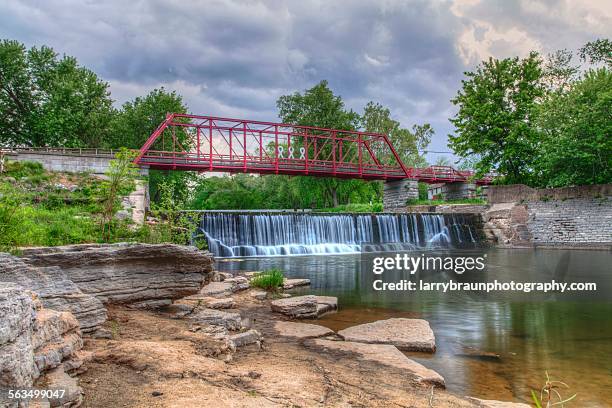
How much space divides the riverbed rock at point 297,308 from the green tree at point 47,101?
3826cm

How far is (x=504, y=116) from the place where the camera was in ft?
103

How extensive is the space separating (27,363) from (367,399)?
2777 mm

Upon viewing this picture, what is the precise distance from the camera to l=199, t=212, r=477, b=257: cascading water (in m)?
23.9

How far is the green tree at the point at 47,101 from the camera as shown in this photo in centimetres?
3891

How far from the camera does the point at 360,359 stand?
209 inches

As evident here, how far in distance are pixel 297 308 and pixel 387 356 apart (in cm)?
293

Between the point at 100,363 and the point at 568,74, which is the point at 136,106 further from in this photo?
the point at 100,363

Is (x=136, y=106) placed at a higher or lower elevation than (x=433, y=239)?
higher

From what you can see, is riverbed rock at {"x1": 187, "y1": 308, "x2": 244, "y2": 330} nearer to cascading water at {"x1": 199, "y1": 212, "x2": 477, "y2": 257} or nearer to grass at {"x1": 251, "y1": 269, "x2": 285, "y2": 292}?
grass at {"x1": 251, "y1": 269, "x2": 285, "y2": 292}

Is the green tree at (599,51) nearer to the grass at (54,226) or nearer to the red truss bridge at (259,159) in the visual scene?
the red truss bridge at (259,159)

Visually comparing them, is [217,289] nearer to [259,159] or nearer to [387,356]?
[387,356]

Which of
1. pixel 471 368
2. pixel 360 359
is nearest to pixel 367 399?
pixel 360 359

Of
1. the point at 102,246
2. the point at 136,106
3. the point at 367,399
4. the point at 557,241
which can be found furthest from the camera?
the point at 136,106

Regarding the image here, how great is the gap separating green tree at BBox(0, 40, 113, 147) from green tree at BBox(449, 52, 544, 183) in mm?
35110
